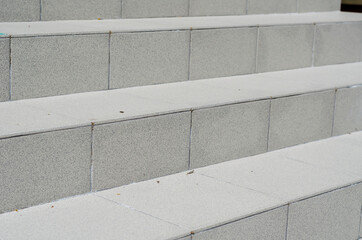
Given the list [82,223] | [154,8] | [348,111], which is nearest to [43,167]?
[82,223]

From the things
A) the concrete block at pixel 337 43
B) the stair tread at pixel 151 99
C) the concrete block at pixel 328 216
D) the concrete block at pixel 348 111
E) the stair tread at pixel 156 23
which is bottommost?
the concrete block at pixel 328 216

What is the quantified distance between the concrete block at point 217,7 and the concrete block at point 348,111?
1.64 meters

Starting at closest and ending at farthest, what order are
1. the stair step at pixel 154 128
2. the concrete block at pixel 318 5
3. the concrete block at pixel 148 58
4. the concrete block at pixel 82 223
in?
1. the concrete block at pixel 82 223
2. the stair step at pixel 154 128
3. the concrete block at pixel 148 58
4. the concrete block at pixel 318 5

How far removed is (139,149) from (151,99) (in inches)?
21.1

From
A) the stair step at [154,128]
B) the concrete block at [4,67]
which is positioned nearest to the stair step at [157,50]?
the concrete block at [4,67]

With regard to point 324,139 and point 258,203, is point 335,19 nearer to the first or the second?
point 324,139

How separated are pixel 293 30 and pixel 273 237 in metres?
2.65

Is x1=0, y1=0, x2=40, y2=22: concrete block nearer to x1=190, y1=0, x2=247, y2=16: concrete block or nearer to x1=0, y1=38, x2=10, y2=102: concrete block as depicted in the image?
x1=0, y1=38, x2=10, y2=102: concrete block

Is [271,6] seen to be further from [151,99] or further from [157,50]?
[151,99]

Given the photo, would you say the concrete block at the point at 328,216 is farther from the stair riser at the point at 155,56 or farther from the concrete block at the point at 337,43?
the concrete block at the point at 337,43

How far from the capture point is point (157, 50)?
479 centimetres

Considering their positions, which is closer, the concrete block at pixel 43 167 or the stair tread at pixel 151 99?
the concrete block at pixel 43 167

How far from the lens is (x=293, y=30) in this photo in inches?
229

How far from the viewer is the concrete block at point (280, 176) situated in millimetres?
3871
